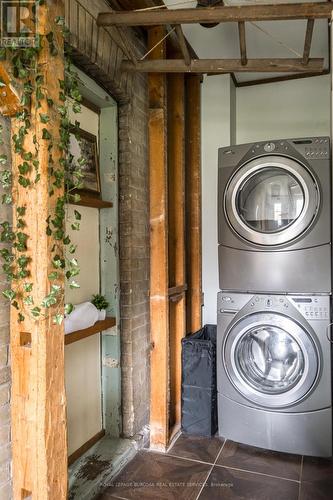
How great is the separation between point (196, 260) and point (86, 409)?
1356 mm

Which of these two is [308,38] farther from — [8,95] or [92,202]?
[8,95]

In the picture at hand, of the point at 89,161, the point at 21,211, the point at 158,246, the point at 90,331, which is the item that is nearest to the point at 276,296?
the point at 158,246

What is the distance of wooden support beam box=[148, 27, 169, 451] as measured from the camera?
2.30 m

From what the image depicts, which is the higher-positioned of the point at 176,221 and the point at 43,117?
the point at 43,117

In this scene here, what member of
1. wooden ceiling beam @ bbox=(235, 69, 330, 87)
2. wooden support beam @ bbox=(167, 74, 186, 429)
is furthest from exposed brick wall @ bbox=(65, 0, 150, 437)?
wooden ceiling beam @ bbox=(235, 69, 330, 87)

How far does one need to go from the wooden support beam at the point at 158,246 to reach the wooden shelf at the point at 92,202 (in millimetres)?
290

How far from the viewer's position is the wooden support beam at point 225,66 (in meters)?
2.09

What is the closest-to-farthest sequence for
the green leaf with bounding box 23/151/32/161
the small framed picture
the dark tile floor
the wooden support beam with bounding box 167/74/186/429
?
1. the green leaf with bounding box 23/151/32/161
2. the dark tile floor
3. the small framed picture
4. the wooden support beam with bounding box 167/74/186/429

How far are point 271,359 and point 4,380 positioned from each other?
5.27 ft

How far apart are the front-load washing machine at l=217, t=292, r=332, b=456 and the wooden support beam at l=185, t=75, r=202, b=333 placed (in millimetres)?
561

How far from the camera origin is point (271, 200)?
241cm

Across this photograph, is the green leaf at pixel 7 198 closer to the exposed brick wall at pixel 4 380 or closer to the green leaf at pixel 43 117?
the exposed brick wall at pixel 4 380

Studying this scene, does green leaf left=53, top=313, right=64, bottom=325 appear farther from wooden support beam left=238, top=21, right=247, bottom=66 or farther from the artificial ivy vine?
wooden support beam left=238, top=21, right=247, bottom=66

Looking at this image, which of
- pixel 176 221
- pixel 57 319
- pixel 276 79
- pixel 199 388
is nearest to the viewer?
pixel 57 319
